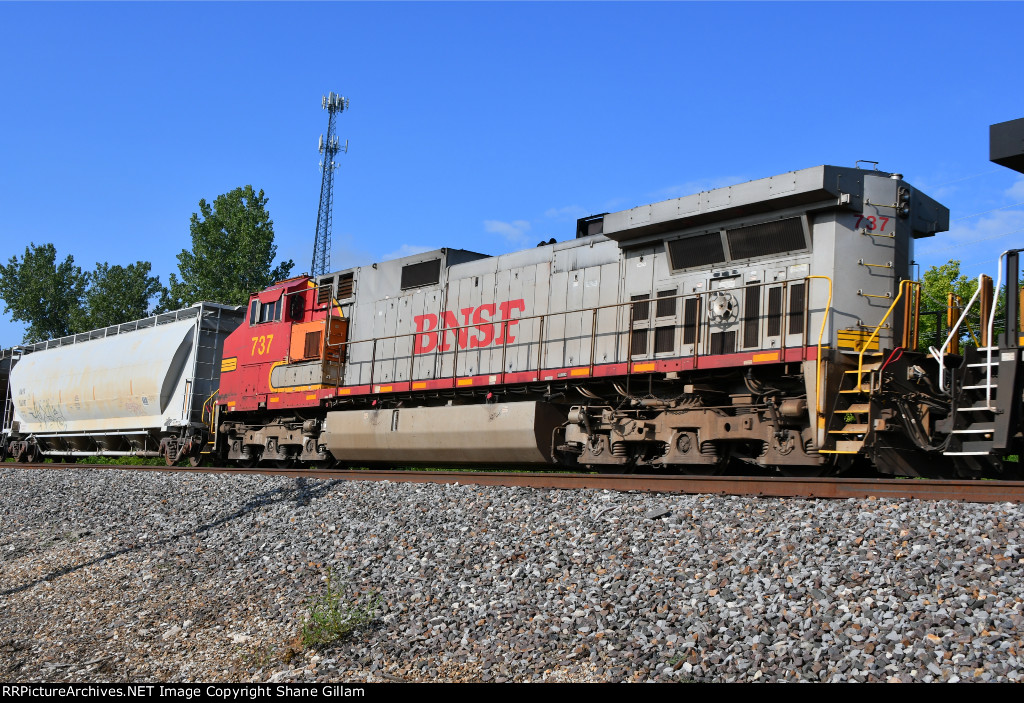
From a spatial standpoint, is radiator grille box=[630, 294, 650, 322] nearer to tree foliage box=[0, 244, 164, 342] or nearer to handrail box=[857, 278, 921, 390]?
handrail box=[857, 278, 921, 390]

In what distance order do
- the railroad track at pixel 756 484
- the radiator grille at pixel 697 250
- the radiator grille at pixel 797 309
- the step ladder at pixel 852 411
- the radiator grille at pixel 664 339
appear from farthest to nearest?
1. the radiator grille at pixel 664 339
2. the radiator grille at pixel 697 250
3. the radiator grille at pixel 797 309
4. the step ladder at pixel 852 411
5. the railroad track at pixel 756 484

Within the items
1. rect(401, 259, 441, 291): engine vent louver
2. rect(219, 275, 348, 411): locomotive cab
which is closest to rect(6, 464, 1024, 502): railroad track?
rect(401, 259, 441, 291): engine vent louver

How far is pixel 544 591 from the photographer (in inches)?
228

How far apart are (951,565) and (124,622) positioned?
19.8 feet

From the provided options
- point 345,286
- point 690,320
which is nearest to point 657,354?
point 690,320

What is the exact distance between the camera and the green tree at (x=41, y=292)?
159 ft

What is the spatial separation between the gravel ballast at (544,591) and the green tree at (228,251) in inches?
1320

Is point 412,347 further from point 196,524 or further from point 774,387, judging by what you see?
point 774,387

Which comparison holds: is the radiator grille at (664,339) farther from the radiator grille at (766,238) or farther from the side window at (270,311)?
the side window at (270,311)

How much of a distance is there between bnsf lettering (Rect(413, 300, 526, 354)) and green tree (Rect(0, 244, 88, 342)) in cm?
4191

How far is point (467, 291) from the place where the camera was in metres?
13.3

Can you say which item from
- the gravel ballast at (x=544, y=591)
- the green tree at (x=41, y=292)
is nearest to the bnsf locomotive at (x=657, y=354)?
the gravel ballast at (x=544, y=591)

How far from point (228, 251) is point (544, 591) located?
128ft
